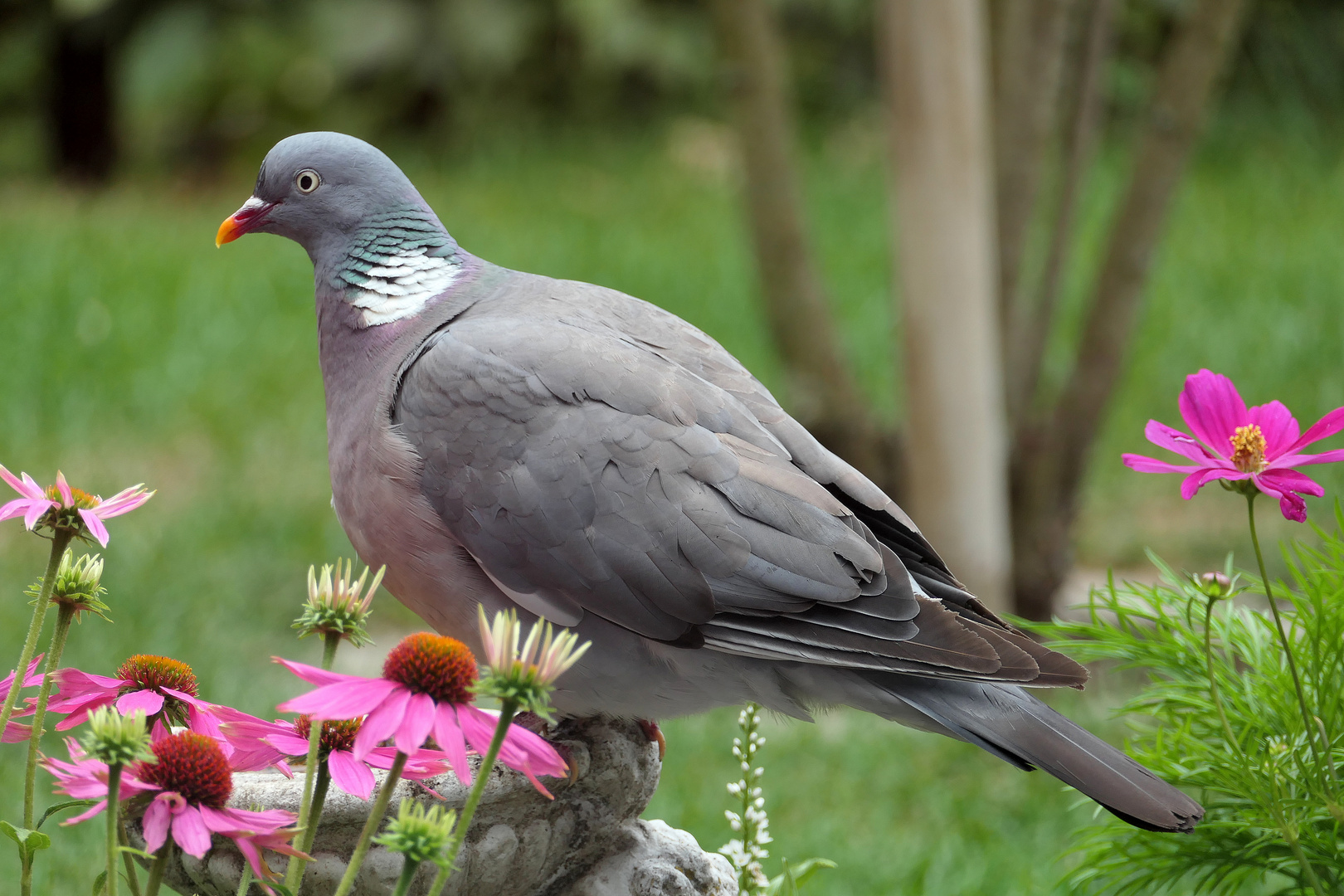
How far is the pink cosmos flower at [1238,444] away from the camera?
173 cm

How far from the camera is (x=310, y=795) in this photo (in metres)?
1.41

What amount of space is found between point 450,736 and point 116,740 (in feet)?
1.02

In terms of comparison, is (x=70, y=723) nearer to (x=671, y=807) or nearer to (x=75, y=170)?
(x=671, y=807)

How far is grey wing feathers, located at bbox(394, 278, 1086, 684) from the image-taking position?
2090 mm

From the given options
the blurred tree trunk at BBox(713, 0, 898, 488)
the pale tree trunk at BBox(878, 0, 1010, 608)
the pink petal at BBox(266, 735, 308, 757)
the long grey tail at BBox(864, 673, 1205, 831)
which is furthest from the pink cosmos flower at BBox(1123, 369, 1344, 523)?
the blurred tree trunk at BBox(713, 0, 898, 488)

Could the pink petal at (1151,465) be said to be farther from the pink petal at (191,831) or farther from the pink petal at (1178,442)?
the pink petal at (191,831)

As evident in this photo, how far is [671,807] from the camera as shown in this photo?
383cm

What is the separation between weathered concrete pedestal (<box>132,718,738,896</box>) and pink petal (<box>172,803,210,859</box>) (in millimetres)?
535

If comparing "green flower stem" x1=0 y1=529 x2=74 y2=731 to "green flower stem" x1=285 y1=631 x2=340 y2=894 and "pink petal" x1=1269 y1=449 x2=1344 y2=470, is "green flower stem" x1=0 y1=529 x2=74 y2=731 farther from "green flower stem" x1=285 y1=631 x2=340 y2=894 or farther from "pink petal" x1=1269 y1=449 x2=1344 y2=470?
"pink petal" x1=1269 y1=449 x2=1344 y2=470

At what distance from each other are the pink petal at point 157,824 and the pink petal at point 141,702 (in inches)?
7.6

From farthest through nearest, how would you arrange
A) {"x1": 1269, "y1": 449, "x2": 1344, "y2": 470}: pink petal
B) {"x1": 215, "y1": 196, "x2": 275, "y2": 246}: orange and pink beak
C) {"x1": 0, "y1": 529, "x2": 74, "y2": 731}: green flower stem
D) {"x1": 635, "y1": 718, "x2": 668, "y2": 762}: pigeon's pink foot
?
{"x1": 215, "y1": 196, "x2": 275, "y2": 246}: orange and pink beak < {"x1": 635, "y1": 718, "x2": 668, "y2": 762}: pigeon's pink foot < {"x1": 1269, "y1": 449, "x2": 1344, "y2": 470}: pink petal < {"x1": 0, "y1": 529, "x2": 74, "y2": 731}: green flower stem

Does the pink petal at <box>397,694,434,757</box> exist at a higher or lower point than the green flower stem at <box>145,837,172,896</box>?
higher

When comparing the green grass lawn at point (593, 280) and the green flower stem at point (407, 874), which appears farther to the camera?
the green grass lawn at point (593, 280)

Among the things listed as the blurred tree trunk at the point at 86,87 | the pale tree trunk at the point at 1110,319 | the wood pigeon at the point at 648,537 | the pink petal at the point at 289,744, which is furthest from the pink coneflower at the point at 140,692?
the blurred tree trunk at the point at 86,87
